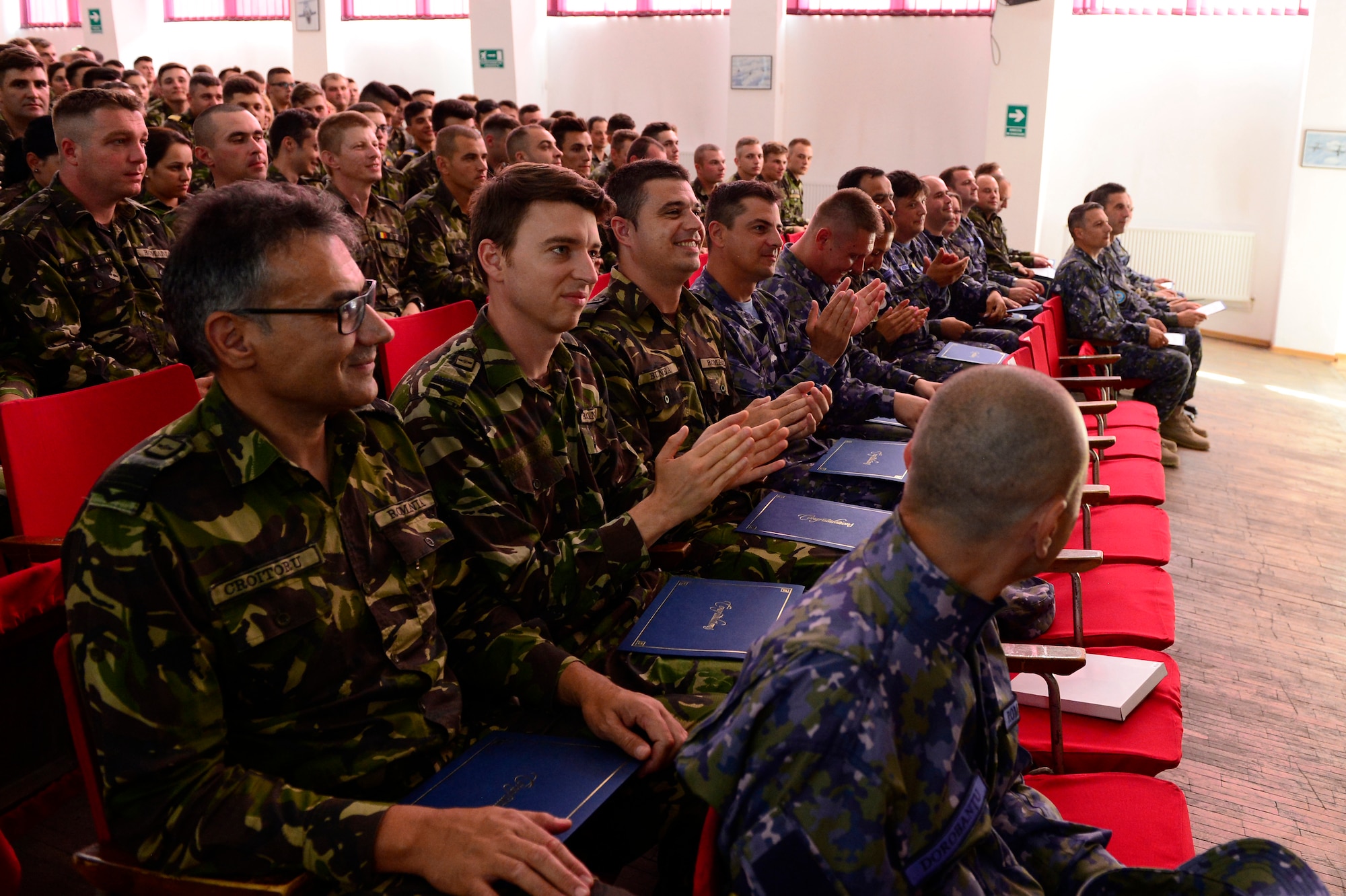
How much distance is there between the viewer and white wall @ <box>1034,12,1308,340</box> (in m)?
7.88

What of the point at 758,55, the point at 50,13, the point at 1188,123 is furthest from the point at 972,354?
the point at 50,13

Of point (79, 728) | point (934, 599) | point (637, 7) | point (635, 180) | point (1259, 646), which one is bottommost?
point (1259, 646)

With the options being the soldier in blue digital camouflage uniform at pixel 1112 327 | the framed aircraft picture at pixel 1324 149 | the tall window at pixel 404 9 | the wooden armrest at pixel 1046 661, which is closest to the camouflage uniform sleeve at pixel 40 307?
the wooden armrest at pixel 1046 661

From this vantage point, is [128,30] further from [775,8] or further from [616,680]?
[616,680]

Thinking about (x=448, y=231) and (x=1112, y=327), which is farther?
(x=1112, y=327)

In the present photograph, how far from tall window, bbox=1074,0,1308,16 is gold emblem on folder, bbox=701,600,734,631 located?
843 centimetres

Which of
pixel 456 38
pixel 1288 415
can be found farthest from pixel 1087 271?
pixel 456 38

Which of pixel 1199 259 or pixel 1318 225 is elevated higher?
pixel 1318 225

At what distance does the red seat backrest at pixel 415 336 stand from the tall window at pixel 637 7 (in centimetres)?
893

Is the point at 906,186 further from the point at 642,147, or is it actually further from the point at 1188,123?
the point at 1188,123

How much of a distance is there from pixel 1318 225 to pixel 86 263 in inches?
317

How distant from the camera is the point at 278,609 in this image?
1252 millimetres

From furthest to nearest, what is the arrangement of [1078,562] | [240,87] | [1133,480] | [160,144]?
[240,87], [160,144], [1133,480], [1078,562]

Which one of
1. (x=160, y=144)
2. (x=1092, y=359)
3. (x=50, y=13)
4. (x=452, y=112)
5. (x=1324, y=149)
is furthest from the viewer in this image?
(x=50, y=13)
